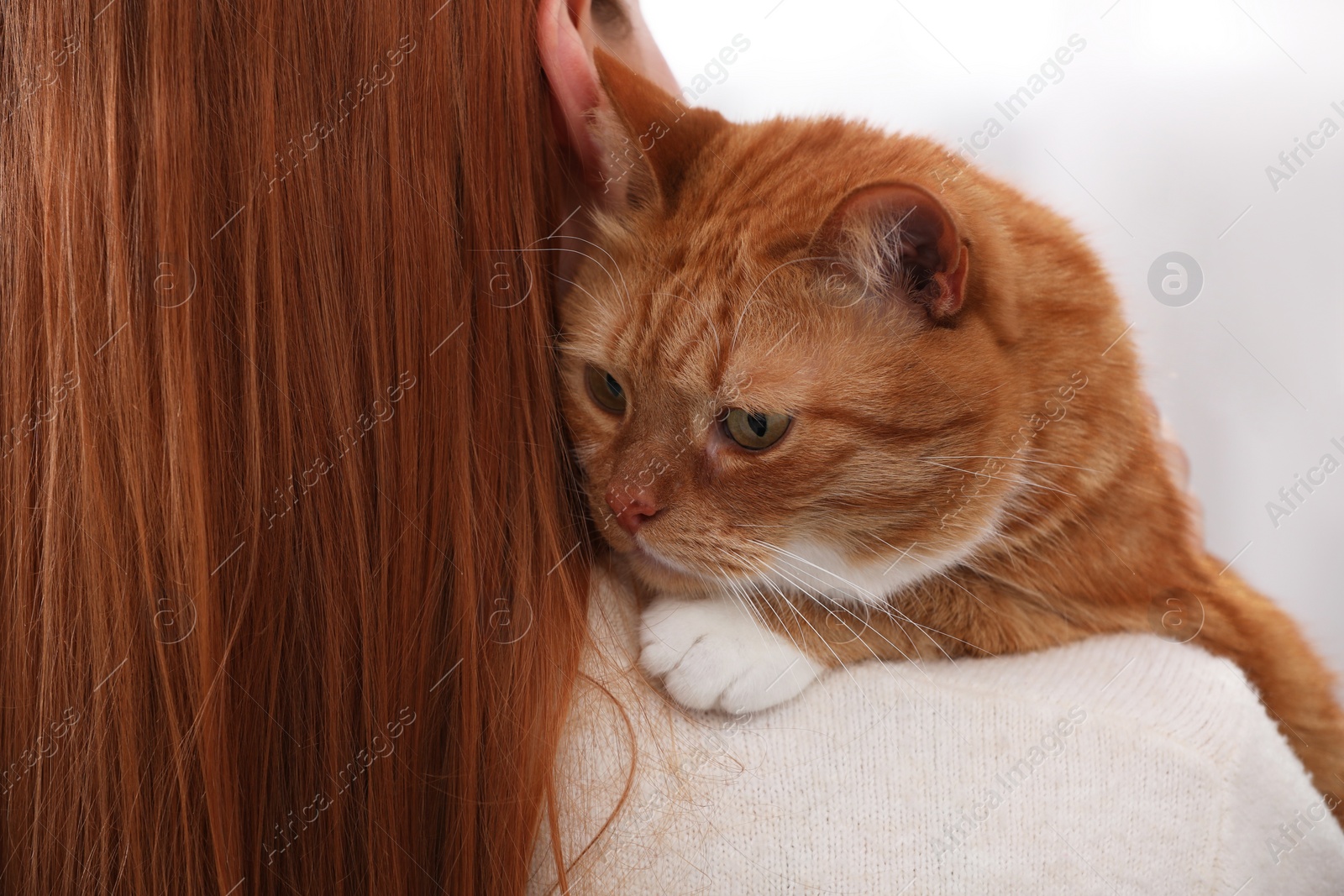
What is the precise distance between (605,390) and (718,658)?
1.27 feet

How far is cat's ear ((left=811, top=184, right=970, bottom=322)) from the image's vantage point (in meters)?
0.90

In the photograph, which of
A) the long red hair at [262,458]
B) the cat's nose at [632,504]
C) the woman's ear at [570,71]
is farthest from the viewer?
the cat's nose at [632,504]

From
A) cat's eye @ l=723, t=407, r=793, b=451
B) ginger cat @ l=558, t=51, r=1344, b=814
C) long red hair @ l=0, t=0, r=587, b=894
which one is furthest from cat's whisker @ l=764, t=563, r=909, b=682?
long red hair @ l=0, t=0, r=587, b=894

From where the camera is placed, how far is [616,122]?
3.44ft

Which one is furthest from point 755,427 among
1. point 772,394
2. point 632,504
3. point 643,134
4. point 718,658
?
point 643,134

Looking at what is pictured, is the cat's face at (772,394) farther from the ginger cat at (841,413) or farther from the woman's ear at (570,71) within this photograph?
the woman's ear at (570,71)

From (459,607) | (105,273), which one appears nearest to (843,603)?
(459,607)

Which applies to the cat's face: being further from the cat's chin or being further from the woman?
the woman

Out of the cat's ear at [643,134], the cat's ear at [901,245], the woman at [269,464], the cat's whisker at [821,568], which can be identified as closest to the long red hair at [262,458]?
the woman at [269,464]

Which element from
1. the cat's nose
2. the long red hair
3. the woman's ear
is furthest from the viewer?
the cat's nose

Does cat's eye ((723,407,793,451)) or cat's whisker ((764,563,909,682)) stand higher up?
cat's eye ((723,407,793,451))

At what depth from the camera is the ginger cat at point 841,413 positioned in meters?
1.03

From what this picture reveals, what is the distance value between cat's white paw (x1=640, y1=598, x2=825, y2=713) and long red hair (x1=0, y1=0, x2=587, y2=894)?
0.14 metres

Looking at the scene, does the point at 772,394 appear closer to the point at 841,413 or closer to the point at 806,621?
the point at 841,413
